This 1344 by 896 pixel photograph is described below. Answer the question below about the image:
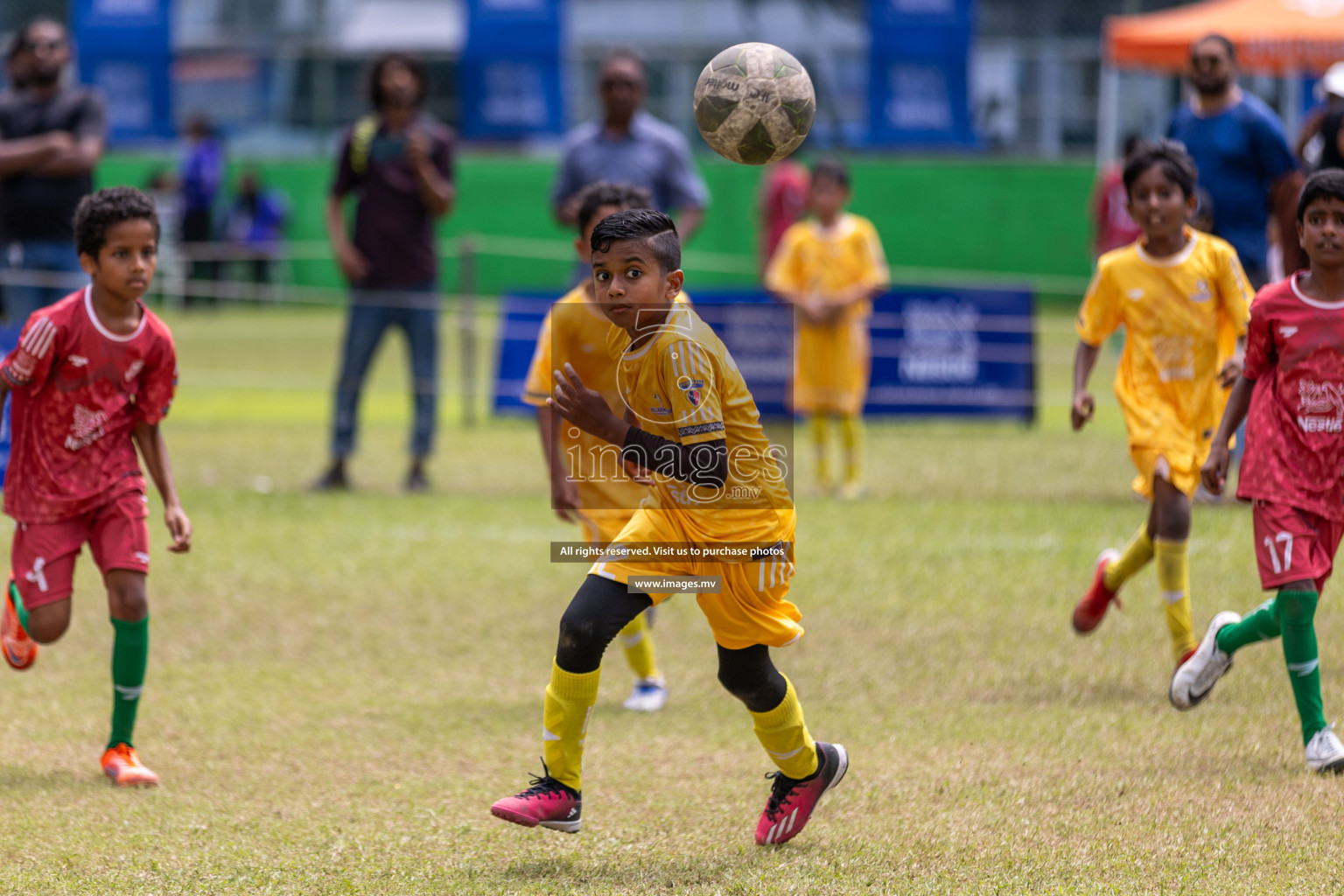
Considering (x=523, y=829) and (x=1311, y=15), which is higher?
(x=1311, y=15)

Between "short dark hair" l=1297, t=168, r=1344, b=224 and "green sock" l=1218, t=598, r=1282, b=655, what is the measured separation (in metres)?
1.22

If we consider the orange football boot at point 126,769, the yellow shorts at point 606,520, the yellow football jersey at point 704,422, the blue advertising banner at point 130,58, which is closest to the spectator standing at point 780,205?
the blue advertising banner at point 130,58

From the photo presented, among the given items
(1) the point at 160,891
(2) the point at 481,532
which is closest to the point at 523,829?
(1) the point at 160,891

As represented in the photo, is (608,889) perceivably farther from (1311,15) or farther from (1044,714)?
(1311,15)

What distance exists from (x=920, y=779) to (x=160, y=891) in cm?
226

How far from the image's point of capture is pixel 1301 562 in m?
5.01

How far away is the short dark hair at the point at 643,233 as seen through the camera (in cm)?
418

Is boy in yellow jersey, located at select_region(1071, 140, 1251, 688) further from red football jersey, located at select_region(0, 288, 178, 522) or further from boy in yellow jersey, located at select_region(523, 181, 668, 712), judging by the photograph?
red football jersey, located at select_region(0, 288, 178, 522)

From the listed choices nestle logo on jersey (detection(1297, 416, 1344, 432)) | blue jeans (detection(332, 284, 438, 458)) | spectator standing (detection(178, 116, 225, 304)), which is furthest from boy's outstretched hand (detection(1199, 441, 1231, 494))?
spectator standing (detection(178, 116, 225, 304))

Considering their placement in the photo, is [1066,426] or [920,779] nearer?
[920,779]

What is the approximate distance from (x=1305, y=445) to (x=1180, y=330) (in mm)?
1206

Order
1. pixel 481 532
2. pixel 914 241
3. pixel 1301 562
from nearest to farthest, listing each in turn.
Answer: pixel 1301 562, pixel 481 532, pixel 914 241

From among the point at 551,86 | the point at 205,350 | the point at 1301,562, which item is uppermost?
the point at 551,86

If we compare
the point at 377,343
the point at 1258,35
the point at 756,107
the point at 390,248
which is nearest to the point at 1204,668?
the point at 756,107
